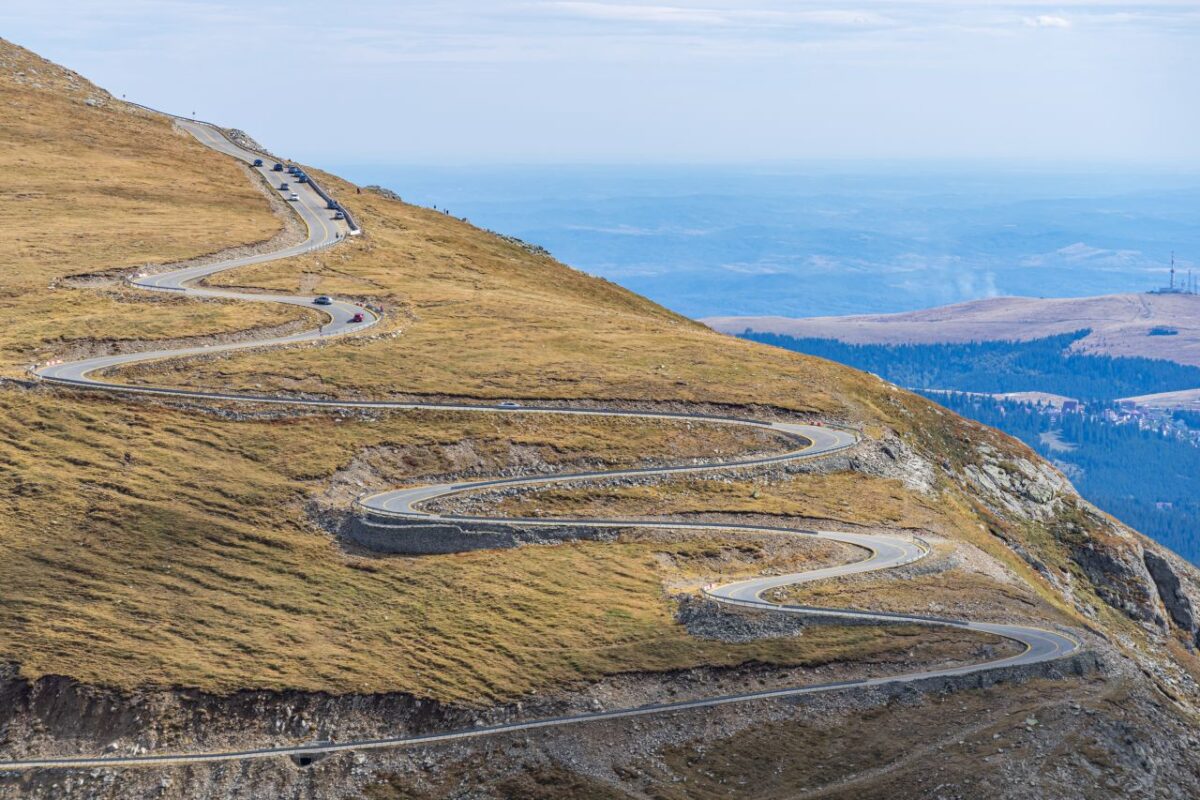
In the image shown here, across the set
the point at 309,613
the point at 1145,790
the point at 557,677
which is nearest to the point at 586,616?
the point at 557,677

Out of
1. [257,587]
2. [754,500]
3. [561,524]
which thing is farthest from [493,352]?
[257,587]

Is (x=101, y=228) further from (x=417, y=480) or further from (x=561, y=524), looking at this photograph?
(x=561, y=524)

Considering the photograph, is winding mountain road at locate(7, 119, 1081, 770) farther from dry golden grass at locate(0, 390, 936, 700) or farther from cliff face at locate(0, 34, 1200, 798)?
dry golden grass at locate(0, 390, 936, 700)

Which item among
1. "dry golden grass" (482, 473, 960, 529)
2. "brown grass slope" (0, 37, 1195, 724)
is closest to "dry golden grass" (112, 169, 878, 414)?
"brown grass slope" (0, 37, 1195, 724)

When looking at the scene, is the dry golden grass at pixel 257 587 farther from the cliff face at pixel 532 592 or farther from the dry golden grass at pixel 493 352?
the dry golden grass at pixel 493 352

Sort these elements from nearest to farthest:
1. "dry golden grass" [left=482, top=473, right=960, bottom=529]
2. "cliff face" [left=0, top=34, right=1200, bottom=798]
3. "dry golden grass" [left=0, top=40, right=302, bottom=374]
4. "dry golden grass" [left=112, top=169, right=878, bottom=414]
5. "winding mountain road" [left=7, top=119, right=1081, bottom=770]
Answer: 1. "cliff face" [left=0, top=34, right=1200, bottom=798]
2. "winding mountain road" [left=7, top=119, right=1081, bottom=770]
3. "dry golden grass" [left=482, top=473, right=960, bottom=529]
4. "dry golden grass" [left=112, top=169, right=878, bottom=414]
5. "dry golden grass" [left=0, top=40, right=302, bottom=374]
